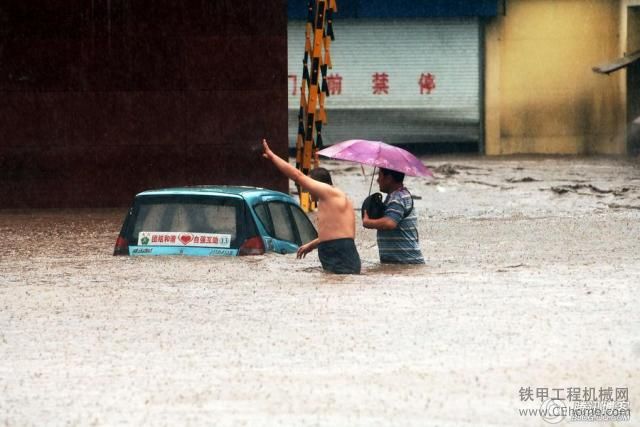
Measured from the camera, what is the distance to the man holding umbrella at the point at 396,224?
1294 cm

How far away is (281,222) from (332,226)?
1878mm

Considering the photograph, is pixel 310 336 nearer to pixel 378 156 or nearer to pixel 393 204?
pixel 393 204

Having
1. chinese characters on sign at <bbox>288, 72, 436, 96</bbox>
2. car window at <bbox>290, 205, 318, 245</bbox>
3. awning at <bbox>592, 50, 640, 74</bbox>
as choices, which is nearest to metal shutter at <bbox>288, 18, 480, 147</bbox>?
chinese characters on sign at <bbox>288, 72, 436, 96</bbox>

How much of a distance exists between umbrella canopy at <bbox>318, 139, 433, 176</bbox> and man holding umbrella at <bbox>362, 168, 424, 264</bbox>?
8 cm

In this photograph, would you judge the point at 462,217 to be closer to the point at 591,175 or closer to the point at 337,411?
the point at 591,175

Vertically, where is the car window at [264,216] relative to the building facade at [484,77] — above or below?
below

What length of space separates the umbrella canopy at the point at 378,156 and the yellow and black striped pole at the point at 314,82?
308 inches

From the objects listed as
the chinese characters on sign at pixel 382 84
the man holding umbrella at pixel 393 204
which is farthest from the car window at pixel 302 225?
the chinese characters on sign at pixel 382 84

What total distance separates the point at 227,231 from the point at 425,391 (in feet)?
18.9

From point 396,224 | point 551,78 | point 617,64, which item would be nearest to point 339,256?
point 396,224

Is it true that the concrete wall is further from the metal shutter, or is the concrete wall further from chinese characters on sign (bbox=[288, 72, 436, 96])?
chinese characters on sign (bbox=[288, 72, 436, 96])

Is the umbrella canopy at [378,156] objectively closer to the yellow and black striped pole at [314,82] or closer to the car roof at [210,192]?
the car roof at [210,192]

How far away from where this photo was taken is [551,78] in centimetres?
3734

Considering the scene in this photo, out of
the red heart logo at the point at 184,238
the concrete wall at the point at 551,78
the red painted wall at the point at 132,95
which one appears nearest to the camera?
the red heart logo at the point at 184,238
